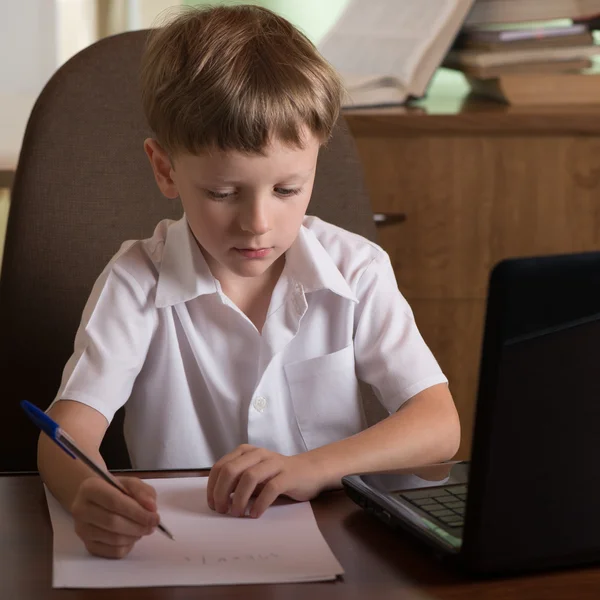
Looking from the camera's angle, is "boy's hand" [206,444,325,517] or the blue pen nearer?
the blue pen

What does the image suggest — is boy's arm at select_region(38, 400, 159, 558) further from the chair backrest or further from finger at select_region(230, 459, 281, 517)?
the chair backrest

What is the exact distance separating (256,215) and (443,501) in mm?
335

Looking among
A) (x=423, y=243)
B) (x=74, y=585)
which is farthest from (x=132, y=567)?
(x=423, y=243)

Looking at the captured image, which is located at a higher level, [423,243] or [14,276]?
[14,276]

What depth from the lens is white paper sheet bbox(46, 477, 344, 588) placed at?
0.72 meters

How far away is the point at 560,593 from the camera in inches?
27.3

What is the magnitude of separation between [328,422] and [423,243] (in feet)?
2.29

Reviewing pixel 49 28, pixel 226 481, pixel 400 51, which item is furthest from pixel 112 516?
pixel 49 28

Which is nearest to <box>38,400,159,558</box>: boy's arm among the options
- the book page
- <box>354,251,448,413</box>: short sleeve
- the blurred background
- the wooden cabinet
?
<box>354,251,448,413</box>: short sleeve

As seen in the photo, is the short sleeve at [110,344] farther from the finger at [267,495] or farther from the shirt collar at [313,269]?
the finger at [267,495]

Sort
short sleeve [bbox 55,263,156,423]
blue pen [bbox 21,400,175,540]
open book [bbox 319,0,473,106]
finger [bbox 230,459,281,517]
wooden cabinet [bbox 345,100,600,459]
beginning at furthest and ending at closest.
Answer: open book [bbox 319,0,473,106], wooden cabinet [bbox 345,100,600,459], short sleeve [bbox 55,263,156,423], finger [bbox 230,459,281,517], blue pen [bbox 21,400,175,540]

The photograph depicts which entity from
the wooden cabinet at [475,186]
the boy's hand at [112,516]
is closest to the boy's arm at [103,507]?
the boy's hand at [112,516]

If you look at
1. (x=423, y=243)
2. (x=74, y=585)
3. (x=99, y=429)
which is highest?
(x=74, y=585)

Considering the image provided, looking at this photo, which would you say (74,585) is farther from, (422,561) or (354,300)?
(354,300)
